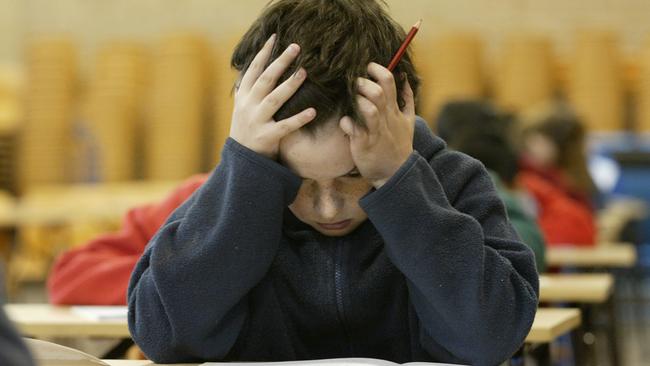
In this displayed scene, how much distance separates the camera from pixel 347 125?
1439mm

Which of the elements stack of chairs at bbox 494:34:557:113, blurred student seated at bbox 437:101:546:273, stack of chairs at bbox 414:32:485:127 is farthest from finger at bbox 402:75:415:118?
stack of chairs at bbox 494:34:557:113

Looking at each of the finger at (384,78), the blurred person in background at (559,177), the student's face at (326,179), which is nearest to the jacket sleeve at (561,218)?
the blurred person in background at (559,177)

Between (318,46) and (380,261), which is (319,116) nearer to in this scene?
(318,46)

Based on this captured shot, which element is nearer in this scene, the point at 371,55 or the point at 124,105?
the point at 371,55

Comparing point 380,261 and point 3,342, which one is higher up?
point 3,342

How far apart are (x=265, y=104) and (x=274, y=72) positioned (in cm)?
4

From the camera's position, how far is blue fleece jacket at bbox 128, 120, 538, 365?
1.50m

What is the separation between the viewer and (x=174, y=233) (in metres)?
1.59

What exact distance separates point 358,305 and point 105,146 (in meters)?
8.12

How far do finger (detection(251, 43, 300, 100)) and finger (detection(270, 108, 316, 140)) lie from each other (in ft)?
0.17

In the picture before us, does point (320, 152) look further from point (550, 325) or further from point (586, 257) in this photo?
point (586, 257)

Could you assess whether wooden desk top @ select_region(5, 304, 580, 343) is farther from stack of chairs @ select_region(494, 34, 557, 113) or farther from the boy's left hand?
stack of chairs @ select_region(494, 34, 557, 113)

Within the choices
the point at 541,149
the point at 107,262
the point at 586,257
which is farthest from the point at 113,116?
the point at 107,262

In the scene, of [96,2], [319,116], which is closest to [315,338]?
[319,116]
